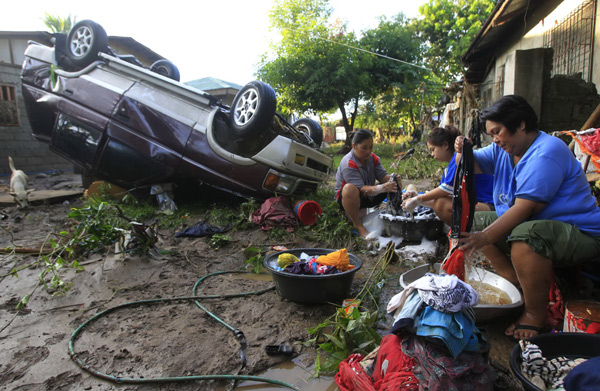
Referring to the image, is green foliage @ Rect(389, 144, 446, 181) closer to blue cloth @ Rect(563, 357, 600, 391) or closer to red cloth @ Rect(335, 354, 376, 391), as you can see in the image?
red cloth @ Rect(335, 354, 376, 391)

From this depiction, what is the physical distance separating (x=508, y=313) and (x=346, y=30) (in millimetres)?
18268

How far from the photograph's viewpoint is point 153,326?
252 cm

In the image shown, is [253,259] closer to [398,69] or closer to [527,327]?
[527,327]

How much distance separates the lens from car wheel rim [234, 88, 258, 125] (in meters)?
4.92

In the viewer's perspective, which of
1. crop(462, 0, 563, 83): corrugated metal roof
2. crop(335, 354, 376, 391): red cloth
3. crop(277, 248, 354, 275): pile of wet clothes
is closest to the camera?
crop(335, 354, 376, 391): red cloth

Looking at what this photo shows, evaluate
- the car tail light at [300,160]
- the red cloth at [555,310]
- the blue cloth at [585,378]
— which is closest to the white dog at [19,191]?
the car tail light at [300,160]

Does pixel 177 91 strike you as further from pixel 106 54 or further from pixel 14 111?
pixel 14 111

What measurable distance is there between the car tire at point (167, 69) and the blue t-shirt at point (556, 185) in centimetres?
668

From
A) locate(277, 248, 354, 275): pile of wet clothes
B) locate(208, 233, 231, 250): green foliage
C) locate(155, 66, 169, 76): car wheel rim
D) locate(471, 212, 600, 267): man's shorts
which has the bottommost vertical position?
locate(208, 233, 231, 250): green foliage

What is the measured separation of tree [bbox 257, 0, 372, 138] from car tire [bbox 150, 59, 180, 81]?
334 inches

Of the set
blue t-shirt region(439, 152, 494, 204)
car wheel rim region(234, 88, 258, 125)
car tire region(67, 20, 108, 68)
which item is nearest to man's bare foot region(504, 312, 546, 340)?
blue t-shirt region(439, 152, 494, 204)

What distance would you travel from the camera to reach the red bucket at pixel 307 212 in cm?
485

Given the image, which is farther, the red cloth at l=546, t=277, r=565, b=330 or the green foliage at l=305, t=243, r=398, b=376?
the red cloth at l=546, t=277, r=565, b=330

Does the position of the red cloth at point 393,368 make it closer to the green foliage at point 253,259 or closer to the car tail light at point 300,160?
the green foliage at point 253,259
